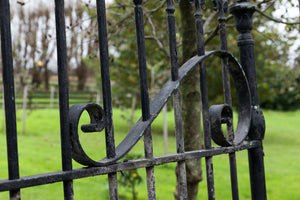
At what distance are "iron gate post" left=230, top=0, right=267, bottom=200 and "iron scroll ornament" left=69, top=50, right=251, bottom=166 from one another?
3.5 inches

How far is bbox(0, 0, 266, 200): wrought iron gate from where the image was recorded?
36.8 inches

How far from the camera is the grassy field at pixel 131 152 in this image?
519 centimetres

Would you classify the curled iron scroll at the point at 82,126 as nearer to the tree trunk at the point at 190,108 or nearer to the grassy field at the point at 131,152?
the grassy field at the point at 131,152

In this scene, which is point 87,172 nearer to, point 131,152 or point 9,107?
point 9,107

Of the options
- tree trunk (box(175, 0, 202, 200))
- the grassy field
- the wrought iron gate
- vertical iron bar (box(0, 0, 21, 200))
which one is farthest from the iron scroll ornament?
the grassy field

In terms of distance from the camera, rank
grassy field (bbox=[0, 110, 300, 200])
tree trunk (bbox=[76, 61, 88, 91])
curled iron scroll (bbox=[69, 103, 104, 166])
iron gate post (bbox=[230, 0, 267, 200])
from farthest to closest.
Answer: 1. tree trunk (bbox=[76, 61, 88, 91])
2. grassy field (bbox=[0, 110, 300, 200])
3. iron gate post (bbox=[230, 0, 267, 200])
4. curled iron scroll (bbox=[69, 103, 104, 166])

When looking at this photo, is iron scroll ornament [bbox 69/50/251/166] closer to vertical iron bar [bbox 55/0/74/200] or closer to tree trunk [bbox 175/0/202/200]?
vertical iron bar [bbox 55/0/74/200]

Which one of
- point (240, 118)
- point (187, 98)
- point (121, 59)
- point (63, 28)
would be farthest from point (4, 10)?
point (121, 59)

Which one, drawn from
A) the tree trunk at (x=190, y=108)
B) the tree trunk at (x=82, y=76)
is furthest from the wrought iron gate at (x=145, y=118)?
the tree trunk at (x=82, y=76)

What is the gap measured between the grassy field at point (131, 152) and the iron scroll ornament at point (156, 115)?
4.78ft

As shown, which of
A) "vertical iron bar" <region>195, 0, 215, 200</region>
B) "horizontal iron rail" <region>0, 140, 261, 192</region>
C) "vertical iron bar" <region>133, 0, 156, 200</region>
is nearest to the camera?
"horizontal iron rail" <region>0, 140, 261, 192</region>

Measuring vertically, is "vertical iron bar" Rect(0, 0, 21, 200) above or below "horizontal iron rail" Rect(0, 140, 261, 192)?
above

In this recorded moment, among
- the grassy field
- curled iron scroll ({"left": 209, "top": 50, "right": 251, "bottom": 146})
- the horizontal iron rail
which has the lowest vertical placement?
the grassy field

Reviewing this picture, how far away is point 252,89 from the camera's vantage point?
73.2 inches
